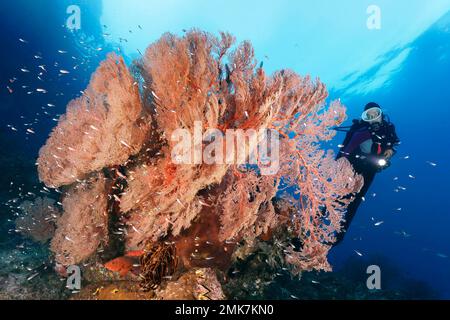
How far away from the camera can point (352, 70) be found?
41906 mm

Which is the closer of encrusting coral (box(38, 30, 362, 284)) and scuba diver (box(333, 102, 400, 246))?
encrusting coral (box(38, 30, 362, 284))

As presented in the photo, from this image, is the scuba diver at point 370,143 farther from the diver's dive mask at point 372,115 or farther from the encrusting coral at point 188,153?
the encrusting coral at point 188,153

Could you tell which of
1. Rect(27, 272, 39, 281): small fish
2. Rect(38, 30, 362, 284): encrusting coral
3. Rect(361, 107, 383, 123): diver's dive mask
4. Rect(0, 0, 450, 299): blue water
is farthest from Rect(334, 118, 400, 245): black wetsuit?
Rect(0, 0, 450, 299): blue water

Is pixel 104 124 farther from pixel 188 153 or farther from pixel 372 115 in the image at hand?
pixel 372 115

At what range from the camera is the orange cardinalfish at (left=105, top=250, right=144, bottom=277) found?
198 inches

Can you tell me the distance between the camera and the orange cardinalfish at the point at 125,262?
16.5 feet

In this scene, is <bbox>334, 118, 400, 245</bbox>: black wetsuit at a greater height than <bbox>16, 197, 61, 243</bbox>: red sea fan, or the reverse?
<bbox>334, 118, 400, 245</bbox>: black wetsuit

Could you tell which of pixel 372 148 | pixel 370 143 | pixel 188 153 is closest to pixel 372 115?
pixel 370 143

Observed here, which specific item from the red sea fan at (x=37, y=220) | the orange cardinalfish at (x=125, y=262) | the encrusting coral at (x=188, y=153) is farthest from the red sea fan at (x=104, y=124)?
the red sea fan at (x=37, y=220)

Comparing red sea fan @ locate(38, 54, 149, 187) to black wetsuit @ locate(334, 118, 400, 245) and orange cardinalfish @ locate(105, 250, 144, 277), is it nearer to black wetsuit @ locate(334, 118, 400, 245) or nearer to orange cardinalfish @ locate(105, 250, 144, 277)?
orange cardinalfish @ locate(105, 250, 144, 277)

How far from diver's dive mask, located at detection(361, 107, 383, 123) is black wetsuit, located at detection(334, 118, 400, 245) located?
18 centimetres

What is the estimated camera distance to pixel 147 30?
5656 centimetres

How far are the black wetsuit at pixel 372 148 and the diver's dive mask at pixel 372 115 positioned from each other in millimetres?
181

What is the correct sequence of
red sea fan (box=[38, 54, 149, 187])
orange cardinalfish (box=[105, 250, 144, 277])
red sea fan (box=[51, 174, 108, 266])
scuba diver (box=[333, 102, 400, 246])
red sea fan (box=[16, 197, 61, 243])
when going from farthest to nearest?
scuba diver (box=[333, 102, 400, 246]) → red sea fan (box=[16, 197, 61, 243]) → orange cardinalfish (box=[105, 250, 144, 277]) → red sea fan (box=[51, 174, 108, 266]) → red sea fan (box=[38, 54, 149, 187])
